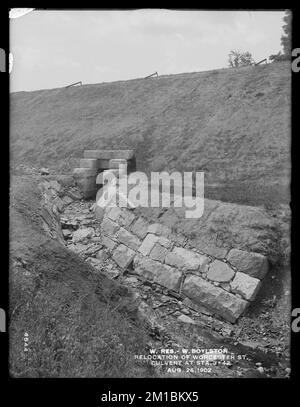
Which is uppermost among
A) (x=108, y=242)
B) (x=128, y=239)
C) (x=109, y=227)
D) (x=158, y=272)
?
(x=109, y=227)

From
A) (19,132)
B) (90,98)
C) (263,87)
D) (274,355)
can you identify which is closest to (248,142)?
(263,87)

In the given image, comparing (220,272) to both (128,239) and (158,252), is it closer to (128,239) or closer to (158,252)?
(158,252)

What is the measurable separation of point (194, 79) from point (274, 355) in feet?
53.6

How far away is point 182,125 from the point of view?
1600 centimetres

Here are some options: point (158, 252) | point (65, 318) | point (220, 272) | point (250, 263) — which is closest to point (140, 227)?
point (158, 252)

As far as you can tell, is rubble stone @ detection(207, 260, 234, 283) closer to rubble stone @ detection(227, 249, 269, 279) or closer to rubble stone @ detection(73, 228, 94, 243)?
rubble stone @ detection(227, 249, 269, 279)

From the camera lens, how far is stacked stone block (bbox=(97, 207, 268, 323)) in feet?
24.3

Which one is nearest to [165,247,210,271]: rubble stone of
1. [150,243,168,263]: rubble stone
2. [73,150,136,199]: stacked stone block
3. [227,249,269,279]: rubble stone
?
[150,243,168,263]: rubble stone

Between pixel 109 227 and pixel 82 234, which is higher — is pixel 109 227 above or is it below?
above

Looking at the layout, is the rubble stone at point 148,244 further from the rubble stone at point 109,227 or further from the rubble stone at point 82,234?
the rubble stone at point 82,234

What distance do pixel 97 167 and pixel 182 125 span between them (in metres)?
4.25

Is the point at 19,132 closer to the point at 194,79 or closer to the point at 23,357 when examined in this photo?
the point at 194,79

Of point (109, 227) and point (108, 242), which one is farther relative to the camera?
point (109, 227)

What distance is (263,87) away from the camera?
16.4 metres
